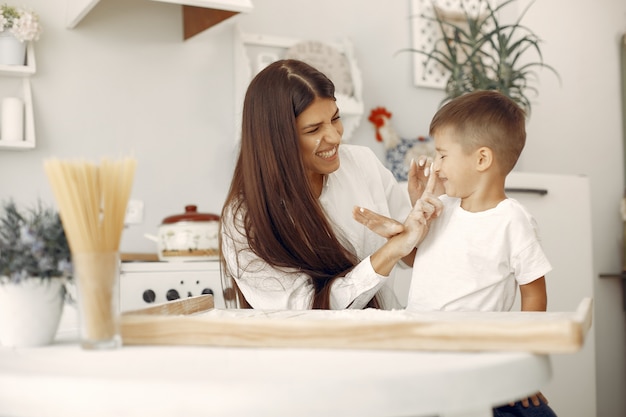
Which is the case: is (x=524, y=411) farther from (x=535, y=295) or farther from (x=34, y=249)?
(x=34, y=249)

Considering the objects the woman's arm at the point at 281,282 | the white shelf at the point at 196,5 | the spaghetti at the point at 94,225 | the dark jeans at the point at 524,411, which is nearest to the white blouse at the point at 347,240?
the woman's arm at the point at 281,282

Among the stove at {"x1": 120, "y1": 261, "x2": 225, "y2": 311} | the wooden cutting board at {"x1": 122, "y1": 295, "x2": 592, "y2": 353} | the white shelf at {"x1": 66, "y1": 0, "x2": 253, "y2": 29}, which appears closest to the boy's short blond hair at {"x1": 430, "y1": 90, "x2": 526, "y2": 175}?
the wooden cutting board at {"x1": 122, "y1": 295, "x2": 592, "y2": 353}

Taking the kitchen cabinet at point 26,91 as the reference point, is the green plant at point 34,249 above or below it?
below

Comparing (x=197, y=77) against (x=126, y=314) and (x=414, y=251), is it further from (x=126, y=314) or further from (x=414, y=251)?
(x=126, y=314)

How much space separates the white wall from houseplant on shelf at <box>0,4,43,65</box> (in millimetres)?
141

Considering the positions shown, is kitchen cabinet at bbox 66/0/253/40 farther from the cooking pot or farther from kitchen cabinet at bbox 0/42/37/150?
the cooking pot

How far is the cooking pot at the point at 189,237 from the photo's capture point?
2.53 m

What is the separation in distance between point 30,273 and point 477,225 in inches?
38.3

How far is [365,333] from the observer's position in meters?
0.84

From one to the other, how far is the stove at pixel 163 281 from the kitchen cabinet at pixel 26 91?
61 cm

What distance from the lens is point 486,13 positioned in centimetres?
378

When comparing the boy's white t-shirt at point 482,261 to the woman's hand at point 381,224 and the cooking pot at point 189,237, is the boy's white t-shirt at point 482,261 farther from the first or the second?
the cooking pot at point 189,237

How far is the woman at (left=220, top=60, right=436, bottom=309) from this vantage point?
69.6 inches

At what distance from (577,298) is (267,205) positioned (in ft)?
5.92
